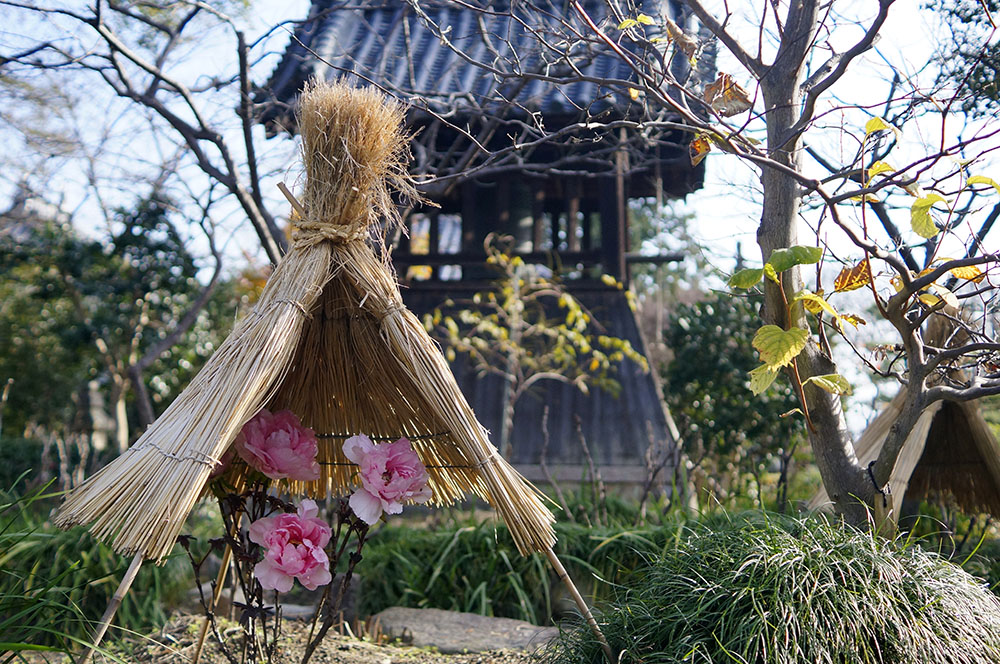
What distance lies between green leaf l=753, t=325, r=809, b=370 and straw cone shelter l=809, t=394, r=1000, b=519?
122cm

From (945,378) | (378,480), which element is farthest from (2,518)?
(945,378)

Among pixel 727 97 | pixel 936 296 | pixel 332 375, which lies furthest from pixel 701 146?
pixel 332 375

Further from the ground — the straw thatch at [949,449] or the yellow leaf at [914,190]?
the yellow leaf at [914,190]

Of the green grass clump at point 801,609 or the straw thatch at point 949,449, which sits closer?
the green grass clump at point 801,609

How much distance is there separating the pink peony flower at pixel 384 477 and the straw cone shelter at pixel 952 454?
1.88 metres

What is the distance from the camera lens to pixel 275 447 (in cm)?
230

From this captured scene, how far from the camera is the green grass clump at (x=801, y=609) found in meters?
1.97

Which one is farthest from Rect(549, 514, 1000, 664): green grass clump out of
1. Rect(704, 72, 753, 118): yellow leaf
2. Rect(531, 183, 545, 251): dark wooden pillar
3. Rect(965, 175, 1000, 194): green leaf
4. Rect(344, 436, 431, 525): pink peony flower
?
Rect(531, 183, 545, 251): dark wooden pillar

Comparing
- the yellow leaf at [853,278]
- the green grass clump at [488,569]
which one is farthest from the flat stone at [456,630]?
the yellow leaf at [853,278]

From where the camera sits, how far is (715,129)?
7.45 feet

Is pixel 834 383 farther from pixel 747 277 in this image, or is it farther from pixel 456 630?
pixel 456 630

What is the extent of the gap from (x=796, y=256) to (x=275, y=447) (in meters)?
1.65

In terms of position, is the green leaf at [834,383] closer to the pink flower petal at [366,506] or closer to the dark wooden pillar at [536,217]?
the pink flower petal at [366,506]

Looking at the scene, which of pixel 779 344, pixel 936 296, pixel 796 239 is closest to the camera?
pixel 779 344
